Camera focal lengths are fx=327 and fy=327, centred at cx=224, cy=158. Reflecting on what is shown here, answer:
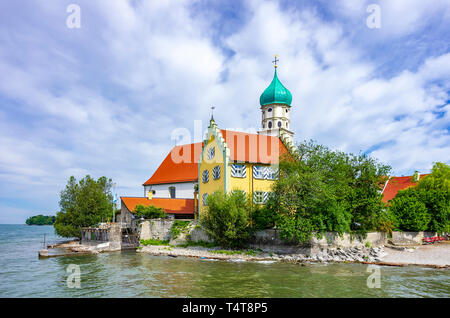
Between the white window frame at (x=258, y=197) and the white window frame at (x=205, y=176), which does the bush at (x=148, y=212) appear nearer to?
the white window frame at (x=205, y=176)

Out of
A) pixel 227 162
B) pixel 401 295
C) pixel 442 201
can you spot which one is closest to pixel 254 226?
pixel 227 162

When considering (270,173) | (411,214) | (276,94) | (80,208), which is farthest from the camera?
(276,94)

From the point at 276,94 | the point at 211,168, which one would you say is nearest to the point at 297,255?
the point at 211,168

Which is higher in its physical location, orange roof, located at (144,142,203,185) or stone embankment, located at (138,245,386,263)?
orange roof, located at (144,142,203,185)

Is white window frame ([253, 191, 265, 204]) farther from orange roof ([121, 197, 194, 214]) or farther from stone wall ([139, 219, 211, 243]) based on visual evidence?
orange roof ([121, 197, 194, 214])

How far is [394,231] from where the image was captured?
33.2 meters

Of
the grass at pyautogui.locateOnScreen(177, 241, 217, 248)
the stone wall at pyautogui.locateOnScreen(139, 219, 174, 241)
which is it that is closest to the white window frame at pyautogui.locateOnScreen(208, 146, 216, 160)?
the stone wall at pyautogui.locateOnScreen(139, 219, 174, 241)

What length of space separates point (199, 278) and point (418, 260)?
58.0ft

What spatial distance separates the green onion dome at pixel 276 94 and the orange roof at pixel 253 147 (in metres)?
15.9

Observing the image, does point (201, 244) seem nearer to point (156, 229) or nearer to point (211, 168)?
point (156, 229)

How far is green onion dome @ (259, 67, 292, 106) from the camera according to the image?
54.1 metres

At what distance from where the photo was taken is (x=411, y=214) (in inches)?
1319

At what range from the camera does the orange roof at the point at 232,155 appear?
115 feet

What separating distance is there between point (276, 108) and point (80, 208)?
34.0 metres
